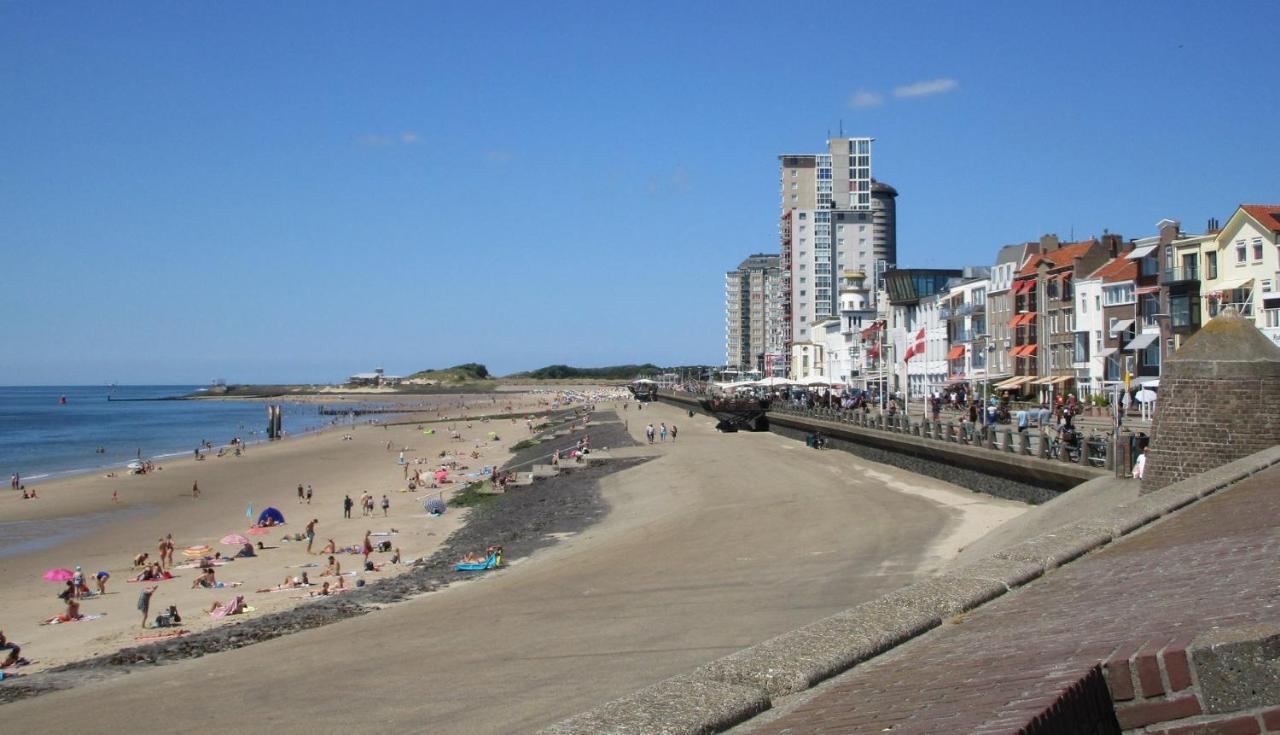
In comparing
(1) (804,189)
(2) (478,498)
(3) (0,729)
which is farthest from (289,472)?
(1) (804,189)

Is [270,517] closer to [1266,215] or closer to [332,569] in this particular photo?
[332,569]

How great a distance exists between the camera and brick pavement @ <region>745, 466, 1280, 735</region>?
3.90 meters

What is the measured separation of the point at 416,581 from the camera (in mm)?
24094

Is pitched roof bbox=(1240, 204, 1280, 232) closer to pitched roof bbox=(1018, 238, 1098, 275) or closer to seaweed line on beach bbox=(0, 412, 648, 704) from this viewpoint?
pitched roof bbox=(1018, 238, 1098, 275)

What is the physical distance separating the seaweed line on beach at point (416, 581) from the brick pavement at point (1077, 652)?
47.6ft

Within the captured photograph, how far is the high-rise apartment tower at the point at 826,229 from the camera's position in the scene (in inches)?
5221

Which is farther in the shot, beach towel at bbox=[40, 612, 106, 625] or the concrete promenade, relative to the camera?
beach towel at bbox=[40, 612, 106, 625]

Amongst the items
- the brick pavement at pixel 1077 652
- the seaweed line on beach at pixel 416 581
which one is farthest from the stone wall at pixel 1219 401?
the seaweed line on beach at pixel 416 581

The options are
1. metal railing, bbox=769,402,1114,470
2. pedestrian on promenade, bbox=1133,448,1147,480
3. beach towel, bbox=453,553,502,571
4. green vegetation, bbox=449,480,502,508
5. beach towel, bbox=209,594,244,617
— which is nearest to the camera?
pedestrian on promenade, bbox=1133,448,1147,480

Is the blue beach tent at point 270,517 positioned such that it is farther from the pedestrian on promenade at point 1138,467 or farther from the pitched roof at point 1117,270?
the pitched roof at point 1117,270

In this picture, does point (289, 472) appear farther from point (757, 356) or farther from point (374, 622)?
point (757, 356)

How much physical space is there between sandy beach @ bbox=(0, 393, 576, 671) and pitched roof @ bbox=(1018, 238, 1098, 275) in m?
32.8

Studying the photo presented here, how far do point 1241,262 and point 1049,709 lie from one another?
44792mm

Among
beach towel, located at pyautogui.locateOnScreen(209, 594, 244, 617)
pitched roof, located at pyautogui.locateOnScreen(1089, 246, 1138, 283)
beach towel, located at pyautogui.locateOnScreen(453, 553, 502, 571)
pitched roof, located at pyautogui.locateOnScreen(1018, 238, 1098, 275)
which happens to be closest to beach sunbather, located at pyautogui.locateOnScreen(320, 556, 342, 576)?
beach towel, located at pyautogui.locateOnScreen(453, 553, 502, 571)
